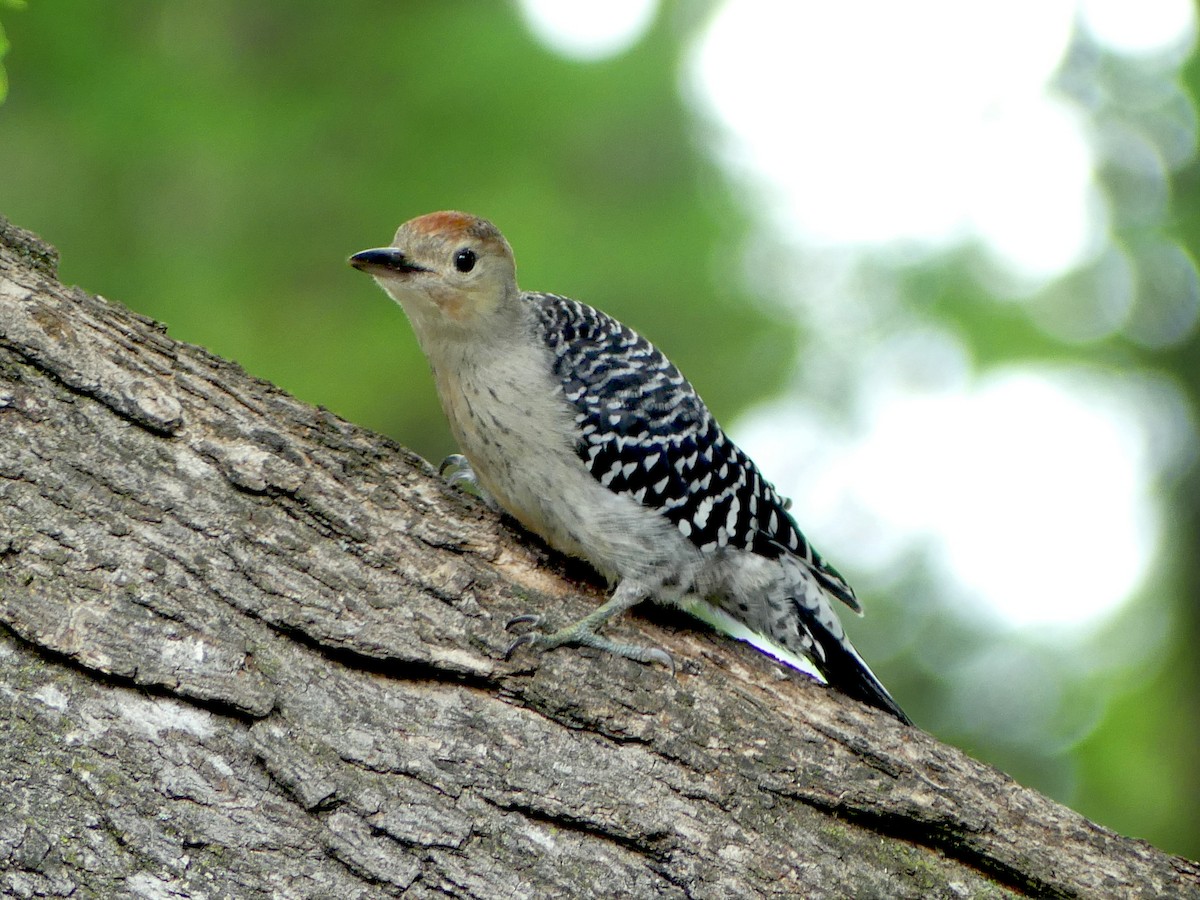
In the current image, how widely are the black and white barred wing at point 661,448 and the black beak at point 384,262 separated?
1.88 ft

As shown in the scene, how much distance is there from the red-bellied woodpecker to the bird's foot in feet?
1.14

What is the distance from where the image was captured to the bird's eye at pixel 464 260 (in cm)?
422

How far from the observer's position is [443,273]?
4195 mm

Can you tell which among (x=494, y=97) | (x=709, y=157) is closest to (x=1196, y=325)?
(x=709, y=157)

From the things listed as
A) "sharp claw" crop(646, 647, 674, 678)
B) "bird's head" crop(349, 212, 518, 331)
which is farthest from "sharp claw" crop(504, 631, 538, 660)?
"bird's head" crop(349, 212, 518, 331)

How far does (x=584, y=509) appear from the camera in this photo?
12.9 feet

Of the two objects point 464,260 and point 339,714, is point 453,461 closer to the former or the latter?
point 464,260

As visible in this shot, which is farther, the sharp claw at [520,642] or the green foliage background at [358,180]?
the green foliage background at [358,180]

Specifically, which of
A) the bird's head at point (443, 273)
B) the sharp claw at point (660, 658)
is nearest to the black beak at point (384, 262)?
the bird's head at point (443, 273)

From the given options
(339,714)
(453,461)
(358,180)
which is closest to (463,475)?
(453,461)

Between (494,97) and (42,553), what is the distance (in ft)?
17.5

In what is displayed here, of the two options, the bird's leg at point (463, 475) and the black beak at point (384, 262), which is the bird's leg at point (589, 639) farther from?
the black beak at point (384, 262)

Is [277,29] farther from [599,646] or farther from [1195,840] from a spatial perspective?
[1195,840]

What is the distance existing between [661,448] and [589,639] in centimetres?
96
